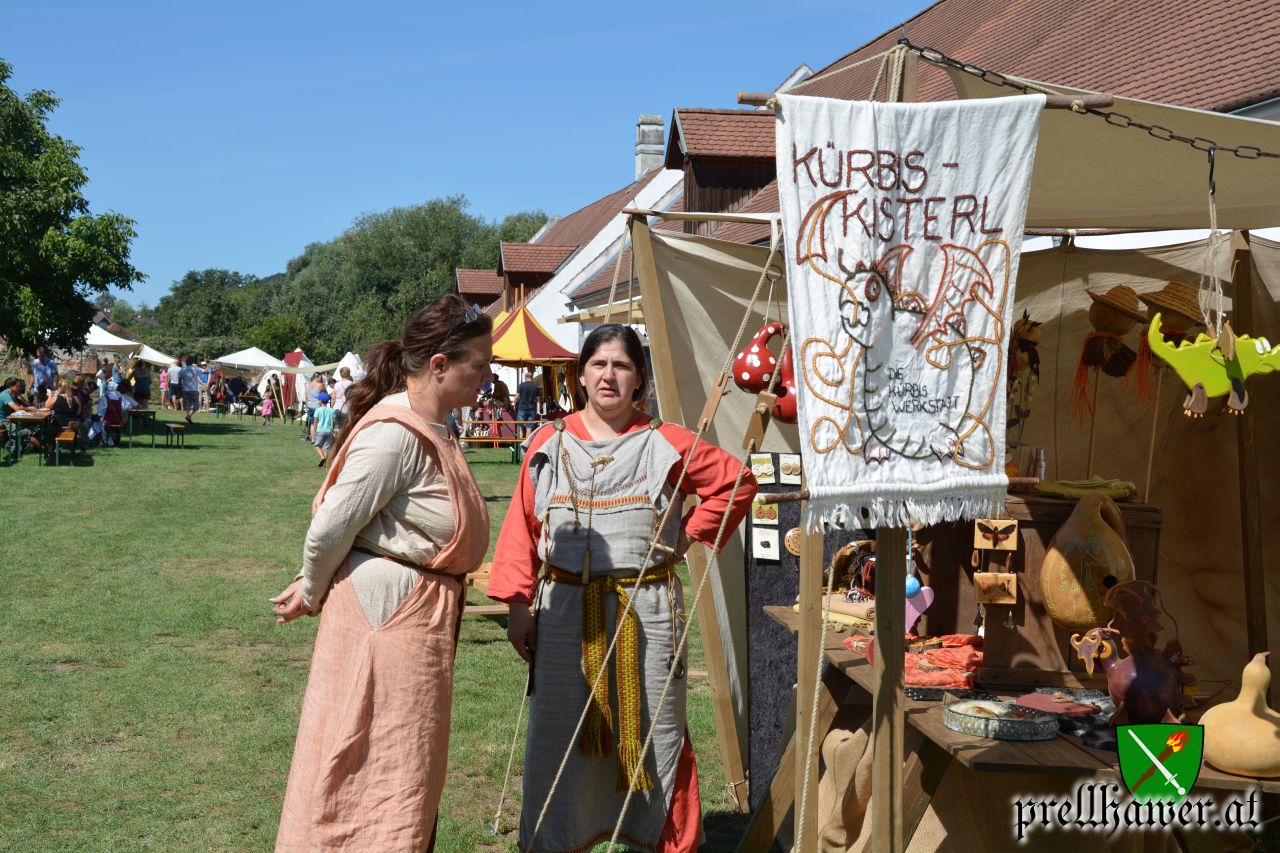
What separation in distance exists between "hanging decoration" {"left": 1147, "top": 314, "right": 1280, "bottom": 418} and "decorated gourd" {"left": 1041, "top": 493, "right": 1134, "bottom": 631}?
427 millimetres

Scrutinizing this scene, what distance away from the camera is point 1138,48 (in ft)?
33.8

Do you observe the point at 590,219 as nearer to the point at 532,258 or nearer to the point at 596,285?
the point at 532,258

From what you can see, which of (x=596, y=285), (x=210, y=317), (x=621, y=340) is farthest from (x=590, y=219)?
(x=210, y=317)

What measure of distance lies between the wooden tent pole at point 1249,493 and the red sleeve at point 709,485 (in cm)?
244

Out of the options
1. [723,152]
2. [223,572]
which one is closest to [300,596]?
[223,572]

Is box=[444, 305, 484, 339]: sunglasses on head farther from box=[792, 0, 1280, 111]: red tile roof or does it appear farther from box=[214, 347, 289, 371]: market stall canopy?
box=[214, 347, 289, 371]: market stall canopy

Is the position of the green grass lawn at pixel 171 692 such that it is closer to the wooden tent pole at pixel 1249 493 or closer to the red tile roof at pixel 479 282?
the wooden tent pole at pixel 1249 493

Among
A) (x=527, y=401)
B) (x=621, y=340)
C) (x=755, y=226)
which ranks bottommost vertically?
(x=621, y=340)

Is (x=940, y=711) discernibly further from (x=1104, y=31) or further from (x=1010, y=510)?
(x=1104, y=31)

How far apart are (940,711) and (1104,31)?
33.6 ft

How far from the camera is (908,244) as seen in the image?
262cm

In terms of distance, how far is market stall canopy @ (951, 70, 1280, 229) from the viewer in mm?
3322

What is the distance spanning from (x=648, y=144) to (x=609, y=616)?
32486 mm

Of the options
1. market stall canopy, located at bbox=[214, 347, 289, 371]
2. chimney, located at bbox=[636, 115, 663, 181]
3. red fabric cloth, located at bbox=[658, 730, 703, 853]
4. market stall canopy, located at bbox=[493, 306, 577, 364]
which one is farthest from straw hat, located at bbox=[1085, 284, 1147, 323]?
market stall canopy, located at bbox=[214, 347, 289, 371]
